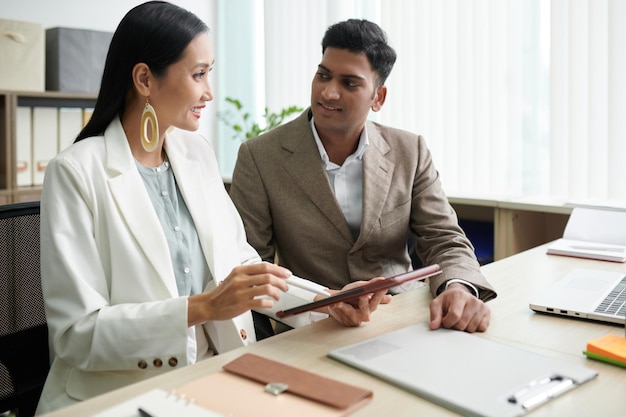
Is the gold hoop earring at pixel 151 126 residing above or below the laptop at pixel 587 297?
above

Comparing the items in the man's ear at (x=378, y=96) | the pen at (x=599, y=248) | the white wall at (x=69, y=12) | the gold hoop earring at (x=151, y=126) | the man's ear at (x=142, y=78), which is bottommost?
the pen at (x=599, y=248)

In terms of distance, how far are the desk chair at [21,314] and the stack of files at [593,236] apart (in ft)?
5.00

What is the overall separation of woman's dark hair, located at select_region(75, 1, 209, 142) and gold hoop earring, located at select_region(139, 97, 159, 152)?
2.7 inches

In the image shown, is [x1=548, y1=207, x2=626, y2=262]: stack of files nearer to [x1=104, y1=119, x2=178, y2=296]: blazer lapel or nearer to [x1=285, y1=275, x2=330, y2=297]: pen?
[x1=285, y1=275, x2=330, y2=297]: pen

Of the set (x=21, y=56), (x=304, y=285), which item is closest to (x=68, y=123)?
(x=21, y=56)

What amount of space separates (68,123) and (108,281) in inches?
87.6

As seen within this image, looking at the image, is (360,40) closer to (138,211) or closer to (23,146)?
(138,211)

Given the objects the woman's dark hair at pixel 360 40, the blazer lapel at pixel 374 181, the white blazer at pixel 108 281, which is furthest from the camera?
the woman's dark hair at pixel 360 40

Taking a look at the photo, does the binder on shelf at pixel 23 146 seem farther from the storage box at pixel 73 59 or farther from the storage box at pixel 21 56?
the storage box at pixel 73 59

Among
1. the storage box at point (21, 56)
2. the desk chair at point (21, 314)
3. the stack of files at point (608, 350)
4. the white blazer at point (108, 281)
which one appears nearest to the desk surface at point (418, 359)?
the stack of files at point (608, 350)

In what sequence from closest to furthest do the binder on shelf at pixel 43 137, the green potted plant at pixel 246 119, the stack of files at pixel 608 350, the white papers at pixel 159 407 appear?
1. the white papers at pixel 159 407
2. the stack of files at pixel 608 350
3. the binder on shelf at pixel 43 137
4. the green potted plant at pixel 246 119

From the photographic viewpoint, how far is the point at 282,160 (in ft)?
6.73

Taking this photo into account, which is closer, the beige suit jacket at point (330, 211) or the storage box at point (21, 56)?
the beige suit jacket at point (330, 211)

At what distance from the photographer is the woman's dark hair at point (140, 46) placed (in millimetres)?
1473
